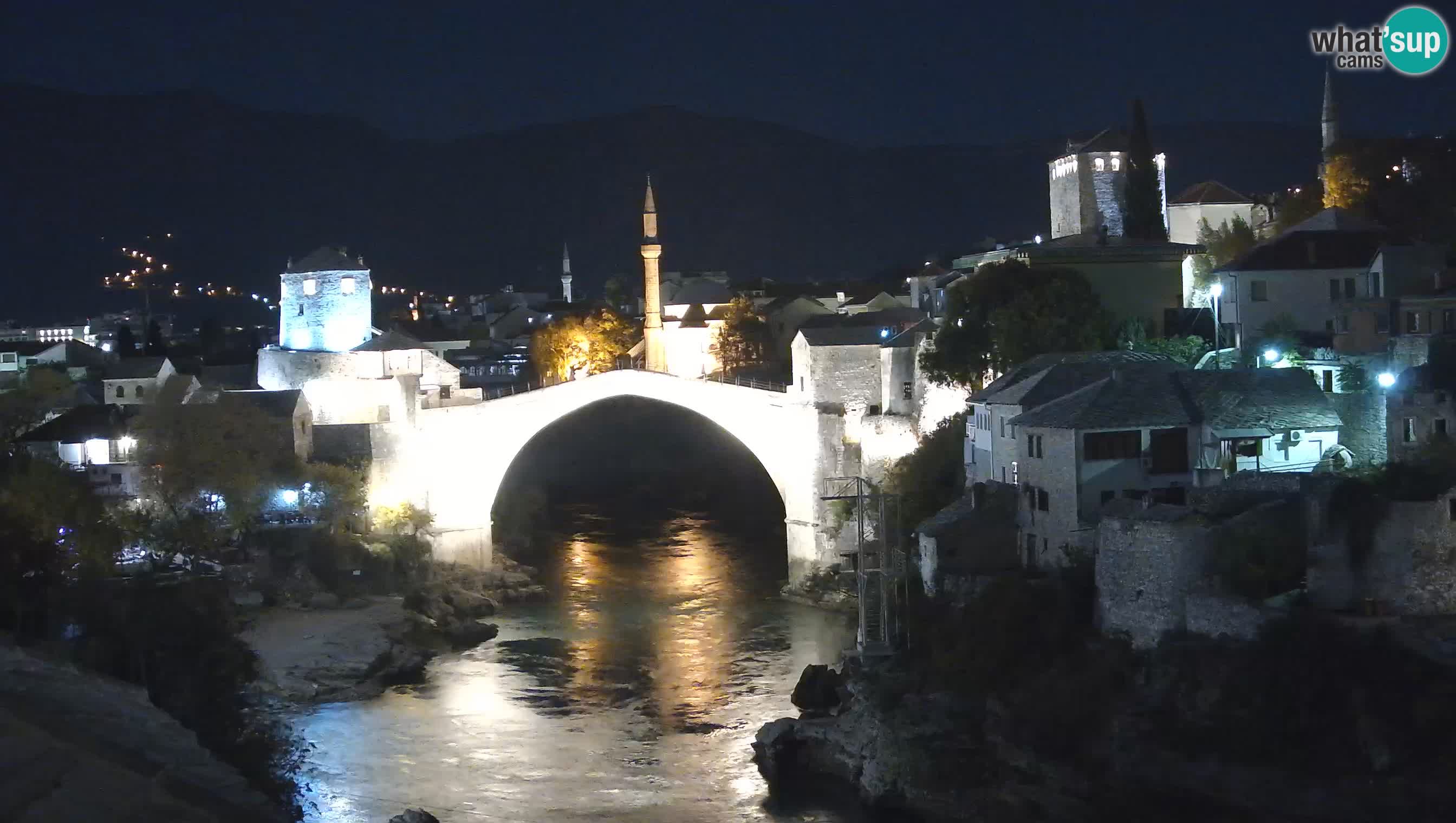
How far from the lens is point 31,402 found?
82.5ft

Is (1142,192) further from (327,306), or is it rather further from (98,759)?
(98,759)

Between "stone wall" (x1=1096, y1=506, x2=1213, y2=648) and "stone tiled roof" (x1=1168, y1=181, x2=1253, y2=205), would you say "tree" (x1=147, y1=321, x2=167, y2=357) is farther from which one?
"stone wall" (x1=1096, y1=506, x2=1213, y2=648)

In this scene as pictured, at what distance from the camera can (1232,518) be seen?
14.1 metres

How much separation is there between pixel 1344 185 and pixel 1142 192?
2564 mm

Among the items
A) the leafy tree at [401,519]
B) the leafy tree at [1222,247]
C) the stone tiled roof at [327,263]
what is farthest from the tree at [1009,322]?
the stone tiled roof at [327,263]

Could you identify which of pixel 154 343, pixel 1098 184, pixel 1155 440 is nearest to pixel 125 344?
pixel 154 343

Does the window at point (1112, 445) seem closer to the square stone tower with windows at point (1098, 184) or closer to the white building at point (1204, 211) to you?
the white building at point (1204, 211)

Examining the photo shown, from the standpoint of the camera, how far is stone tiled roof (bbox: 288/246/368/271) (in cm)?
2769

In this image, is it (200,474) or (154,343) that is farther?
(154,343)

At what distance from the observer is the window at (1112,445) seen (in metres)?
15.7

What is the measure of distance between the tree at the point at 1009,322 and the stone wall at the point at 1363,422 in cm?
416

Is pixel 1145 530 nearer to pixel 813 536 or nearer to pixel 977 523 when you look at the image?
pixel 977 523

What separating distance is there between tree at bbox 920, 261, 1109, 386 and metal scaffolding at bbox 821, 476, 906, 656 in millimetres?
1805

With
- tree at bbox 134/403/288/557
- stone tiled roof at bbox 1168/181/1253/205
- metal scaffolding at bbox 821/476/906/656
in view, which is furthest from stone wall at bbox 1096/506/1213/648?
stone tiled roof at bbox 1168/181/1253/205
